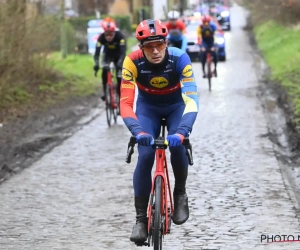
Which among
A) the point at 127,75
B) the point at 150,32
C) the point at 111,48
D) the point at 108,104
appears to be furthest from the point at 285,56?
the point at 150,32

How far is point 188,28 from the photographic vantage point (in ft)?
103

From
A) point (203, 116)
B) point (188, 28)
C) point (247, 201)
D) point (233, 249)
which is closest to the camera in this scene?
point (233, 249)

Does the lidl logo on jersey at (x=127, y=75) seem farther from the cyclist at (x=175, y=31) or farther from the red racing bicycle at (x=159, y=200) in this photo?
the cyclist at (x=175, y=31)

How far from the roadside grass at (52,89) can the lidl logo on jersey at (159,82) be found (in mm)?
9311

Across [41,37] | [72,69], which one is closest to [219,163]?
[41,37]

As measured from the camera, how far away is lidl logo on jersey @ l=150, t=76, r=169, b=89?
21.5 feet

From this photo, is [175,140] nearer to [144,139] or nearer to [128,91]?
[144,139]

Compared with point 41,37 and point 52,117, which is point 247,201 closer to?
point 52,117

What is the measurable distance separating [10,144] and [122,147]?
2028mm

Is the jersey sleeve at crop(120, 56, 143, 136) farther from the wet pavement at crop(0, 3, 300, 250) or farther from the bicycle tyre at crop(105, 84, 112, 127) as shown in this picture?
the bicycle tyre at crop(105, 84, 112, 127)

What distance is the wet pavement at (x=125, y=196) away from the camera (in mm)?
7320

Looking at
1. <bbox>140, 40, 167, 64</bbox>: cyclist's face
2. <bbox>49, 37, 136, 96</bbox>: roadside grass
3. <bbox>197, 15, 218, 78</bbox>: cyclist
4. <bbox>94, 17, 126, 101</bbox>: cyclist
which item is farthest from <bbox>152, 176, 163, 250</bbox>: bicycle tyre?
<bbox>197, 15, 218, 78</bbox>: cyclist

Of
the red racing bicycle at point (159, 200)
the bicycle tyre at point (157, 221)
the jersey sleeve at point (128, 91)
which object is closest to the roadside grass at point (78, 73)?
the jersey sleeve at point (128, 91)

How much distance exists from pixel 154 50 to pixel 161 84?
35 cm
